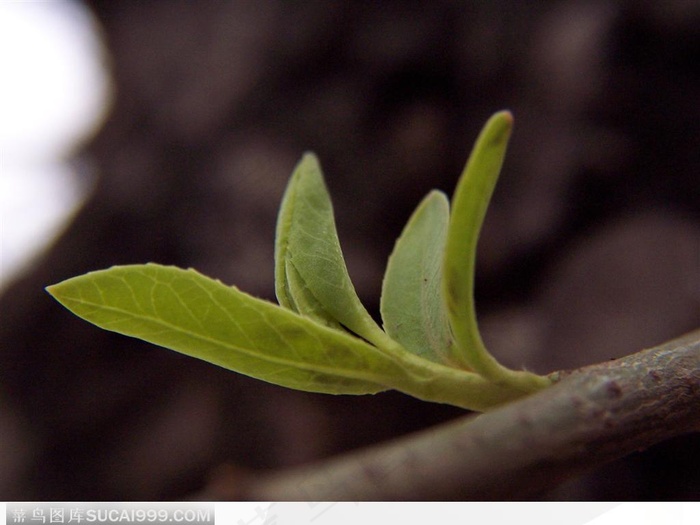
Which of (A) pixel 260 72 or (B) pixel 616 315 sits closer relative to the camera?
(B) pixel 616 315

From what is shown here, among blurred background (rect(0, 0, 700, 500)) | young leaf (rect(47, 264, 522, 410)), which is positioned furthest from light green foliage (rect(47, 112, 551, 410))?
blurred background (rect(0, 0, 700, 500))

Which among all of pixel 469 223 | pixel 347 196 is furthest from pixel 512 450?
pixel 347 196

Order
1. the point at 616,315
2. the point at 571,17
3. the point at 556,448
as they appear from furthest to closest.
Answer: the point at 571,17 → the point at 616,315 → the point at 556,448

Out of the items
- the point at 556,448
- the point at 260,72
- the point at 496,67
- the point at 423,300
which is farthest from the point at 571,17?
the point at 556,448

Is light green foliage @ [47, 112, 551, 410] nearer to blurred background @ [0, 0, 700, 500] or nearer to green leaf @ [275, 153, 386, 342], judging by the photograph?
green leaf @ [275, 153, 386, 342]

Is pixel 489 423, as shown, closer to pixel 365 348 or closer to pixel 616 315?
pixel 365 348

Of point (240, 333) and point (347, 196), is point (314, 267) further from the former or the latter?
point (347, 196)
